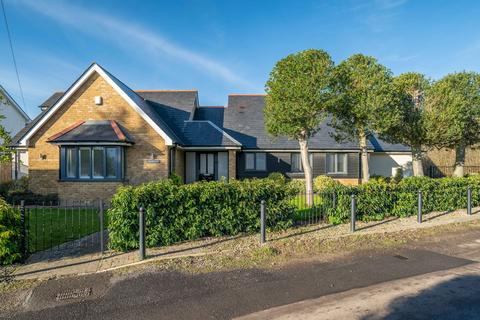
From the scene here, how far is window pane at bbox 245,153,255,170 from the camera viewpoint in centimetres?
2195

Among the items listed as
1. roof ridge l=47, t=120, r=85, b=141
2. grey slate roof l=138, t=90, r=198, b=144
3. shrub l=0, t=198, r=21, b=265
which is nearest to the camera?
shrub l=0, t=198, r=21, b=265

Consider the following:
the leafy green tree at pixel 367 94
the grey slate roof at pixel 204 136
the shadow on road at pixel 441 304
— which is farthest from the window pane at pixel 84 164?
the shadow on road at pixel 441 304

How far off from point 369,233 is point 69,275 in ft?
24.6

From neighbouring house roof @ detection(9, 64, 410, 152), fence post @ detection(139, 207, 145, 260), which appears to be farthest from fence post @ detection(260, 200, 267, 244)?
neighbouring house roof @ detection(9, 64, 410, 152)

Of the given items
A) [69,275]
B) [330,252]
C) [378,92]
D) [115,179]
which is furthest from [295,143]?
[69,275]

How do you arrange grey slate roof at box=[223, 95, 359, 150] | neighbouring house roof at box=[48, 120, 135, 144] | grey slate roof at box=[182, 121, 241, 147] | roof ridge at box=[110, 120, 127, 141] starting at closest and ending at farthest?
neighbouring house roof at box=[48, 120, 135, 144]
roof ridge at box=[110, 120, 127, 141]
grey slate roof at box=[182, 121, 241, 147]
grey slate roof at box=[223, 95, 359, 150]

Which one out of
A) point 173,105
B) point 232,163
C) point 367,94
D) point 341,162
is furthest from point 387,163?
point 173,105

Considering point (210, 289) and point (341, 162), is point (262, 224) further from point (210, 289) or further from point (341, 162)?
point (341, 162)

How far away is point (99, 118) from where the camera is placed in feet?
52.5

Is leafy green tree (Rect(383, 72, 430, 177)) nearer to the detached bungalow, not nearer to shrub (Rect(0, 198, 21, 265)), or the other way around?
the detached bungalow

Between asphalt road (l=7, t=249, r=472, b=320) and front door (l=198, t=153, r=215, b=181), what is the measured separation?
15.0 metres

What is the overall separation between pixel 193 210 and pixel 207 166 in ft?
43.6

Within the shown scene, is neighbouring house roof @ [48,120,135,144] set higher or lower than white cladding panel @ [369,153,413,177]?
higher

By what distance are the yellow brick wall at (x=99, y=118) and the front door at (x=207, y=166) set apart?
5.42m
